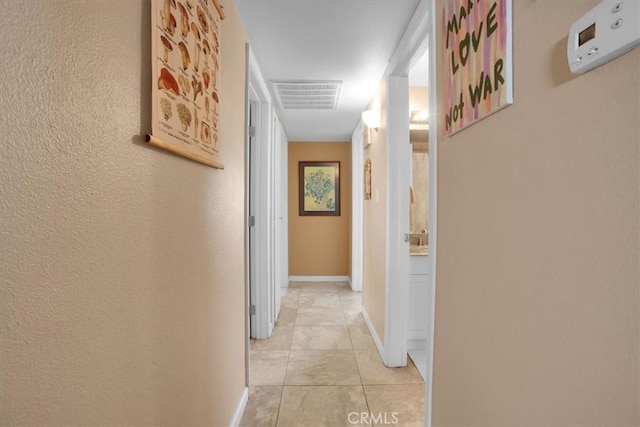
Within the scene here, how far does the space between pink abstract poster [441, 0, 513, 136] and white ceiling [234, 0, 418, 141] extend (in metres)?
0.56

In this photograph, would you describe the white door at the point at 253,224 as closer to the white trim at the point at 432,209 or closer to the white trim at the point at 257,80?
the white trim at the point at 257,80

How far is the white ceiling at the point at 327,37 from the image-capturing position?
1666mm

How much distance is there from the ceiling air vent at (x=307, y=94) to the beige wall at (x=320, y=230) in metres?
1.60

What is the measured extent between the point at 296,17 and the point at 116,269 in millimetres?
1619

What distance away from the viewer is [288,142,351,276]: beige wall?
16.2ft

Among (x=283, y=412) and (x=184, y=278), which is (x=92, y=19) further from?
(x=283, y=412)

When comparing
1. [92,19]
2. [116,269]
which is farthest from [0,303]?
[92,19]

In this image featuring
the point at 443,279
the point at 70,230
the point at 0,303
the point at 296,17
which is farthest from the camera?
the point at 296,17

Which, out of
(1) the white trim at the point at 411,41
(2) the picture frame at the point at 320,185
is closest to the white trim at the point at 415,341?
(1) the white trim at the point at 411,41

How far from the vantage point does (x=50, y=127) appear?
0.53 m

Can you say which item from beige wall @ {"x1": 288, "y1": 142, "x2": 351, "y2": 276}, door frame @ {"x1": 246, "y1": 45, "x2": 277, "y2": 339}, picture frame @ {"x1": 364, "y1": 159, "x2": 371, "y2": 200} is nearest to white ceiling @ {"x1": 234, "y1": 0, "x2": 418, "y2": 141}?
door frame @ {"x1": 246, "y1": 45, "x2": 277, "y2": 339}

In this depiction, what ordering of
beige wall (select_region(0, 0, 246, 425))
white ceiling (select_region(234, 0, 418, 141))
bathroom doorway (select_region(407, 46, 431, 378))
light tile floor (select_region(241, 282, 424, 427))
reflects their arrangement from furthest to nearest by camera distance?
bathroom doorway (select_region(407, 46, 431, 378))
light tile floor (select_region(241, 282, 424, 427))
white ceiling (select_region(234, 0, 418, 141))
beige wall (select_region(0, 0, 246, 425))

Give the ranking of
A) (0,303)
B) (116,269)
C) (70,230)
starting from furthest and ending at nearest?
(116,269) < (70,230) < (0,303)

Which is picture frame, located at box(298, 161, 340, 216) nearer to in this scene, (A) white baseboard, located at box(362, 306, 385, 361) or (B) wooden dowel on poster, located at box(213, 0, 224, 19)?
(A) white baseboard, located at box(362, 306, 385, 361)
